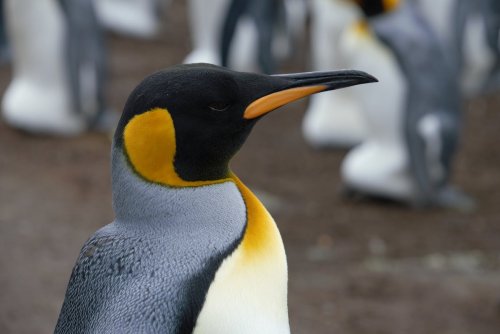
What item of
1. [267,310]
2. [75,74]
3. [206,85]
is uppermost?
[206,85]

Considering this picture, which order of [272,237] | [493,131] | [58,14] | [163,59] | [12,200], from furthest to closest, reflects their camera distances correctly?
[163,59], [493,131], [58,14], [12,200], [272,237]

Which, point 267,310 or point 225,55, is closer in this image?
point 267,310

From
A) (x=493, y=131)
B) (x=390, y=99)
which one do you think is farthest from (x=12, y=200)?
(x=493, y=131)

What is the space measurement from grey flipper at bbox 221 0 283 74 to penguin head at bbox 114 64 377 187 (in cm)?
541

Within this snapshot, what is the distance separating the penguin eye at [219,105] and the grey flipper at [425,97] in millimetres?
3550

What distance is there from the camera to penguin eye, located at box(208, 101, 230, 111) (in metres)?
1.88

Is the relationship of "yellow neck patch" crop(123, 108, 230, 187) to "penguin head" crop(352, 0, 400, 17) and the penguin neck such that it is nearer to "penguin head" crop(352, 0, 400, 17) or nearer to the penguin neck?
the penguin neck

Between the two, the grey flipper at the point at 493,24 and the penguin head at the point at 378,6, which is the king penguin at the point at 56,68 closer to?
the penguin head at the point at 378,6

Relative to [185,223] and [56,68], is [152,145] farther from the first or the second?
[56,68]

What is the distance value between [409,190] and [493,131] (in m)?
1.70

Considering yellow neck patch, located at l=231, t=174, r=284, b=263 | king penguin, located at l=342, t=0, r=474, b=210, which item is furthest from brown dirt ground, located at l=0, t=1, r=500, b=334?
yellow neck patch, located at l=231, t=174, r=284, b=263

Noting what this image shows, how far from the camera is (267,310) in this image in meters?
1.95

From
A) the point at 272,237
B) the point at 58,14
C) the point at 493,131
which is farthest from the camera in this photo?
the point at 493,131

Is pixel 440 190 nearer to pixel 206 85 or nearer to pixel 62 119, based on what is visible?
pixel 62 119
